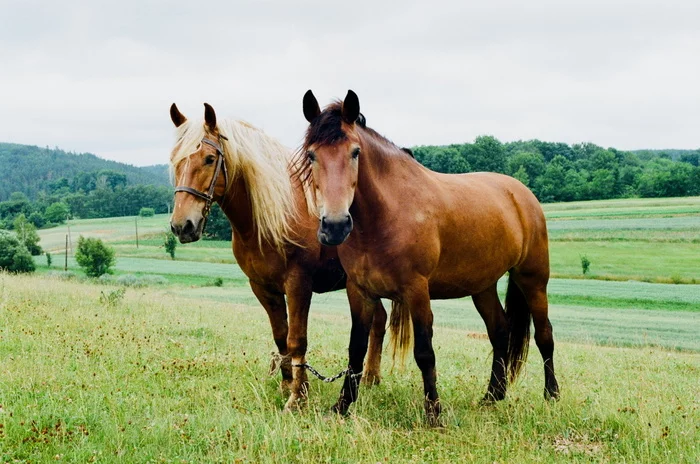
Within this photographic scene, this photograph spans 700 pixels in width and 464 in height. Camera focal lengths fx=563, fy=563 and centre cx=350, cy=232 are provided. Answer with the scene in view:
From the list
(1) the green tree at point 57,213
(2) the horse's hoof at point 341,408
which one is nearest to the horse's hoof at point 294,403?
(2) the horse's hoof at point 341,408

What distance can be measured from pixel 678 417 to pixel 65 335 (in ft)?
24.6

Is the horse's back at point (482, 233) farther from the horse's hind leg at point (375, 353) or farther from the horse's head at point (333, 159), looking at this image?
the horse's hind leg at point (375, 353)

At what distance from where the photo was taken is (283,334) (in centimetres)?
620

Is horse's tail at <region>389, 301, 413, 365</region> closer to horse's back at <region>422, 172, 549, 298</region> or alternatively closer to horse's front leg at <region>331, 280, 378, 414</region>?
horse's back at <region>422, 172, 549, 298</region>

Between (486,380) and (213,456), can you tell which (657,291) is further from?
(213,456)

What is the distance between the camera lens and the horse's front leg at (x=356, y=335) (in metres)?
5.29

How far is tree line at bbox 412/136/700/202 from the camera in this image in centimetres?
8288

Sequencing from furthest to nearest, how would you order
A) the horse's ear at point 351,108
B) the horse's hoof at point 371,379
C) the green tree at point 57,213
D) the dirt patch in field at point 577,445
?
the green tree at point 57,213, the horse's hoof at point 371,379, the horse's ear at point 351,108, the dirt patch in field at point 577,445

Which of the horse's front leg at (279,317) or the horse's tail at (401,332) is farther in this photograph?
the horse's tail at (401,332)

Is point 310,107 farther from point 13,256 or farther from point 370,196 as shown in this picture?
point 13,256

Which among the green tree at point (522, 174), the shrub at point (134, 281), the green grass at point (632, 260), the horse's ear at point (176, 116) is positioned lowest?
the shrub at point (134, 281)

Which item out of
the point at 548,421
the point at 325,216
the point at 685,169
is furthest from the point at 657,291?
the point at 685,169

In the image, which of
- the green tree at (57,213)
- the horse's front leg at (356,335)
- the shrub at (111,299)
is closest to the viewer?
the horse's front leg at (356,335)

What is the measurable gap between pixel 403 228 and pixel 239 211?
1916 mm
